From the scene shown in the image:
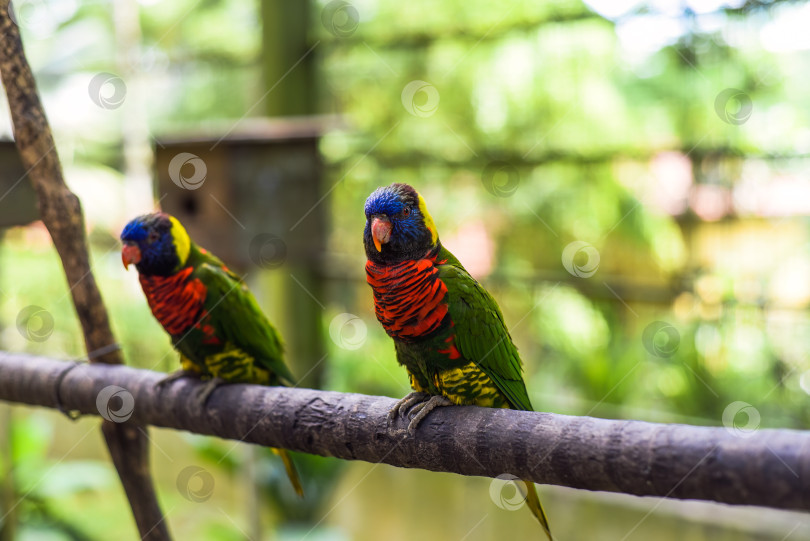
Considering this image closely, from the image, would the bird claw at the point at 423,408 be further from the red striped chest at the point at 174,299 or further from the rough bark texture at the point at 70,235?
the rough bark texture at the point at 70,235

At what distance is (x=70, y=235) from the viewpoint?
186 centimetres

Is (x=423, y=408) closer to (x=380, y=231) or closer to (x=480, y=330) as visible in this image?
(x=480, y=330)

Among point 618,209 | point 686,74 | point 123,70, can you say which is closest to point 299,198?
point 618,209

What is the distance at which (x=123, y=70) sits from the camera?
5.82m

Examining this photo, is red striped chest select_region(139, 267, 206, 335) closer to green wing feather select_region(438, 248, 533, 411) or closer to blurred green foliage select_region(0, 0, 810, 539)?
green wing feather select_region(438, 248, 533, 411)

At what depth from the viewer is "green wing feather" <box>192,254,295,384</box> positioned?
6.03 feet

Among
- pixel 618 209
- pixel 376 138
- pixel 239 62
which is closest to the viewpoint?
pixel 618 209

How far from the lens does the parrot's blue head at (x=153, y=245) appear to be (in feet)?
5.62

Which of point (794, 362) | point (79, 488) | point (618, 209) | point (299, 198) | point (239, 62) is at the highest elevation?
point (239, 62)

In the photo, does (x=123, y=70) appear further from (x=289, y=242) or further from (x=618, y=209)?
(x=618, y=209)

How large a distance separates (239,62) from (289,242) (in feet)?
7.35

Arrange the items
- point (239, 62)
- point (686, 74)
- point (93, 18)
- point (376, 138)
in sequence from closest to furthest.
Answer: point (686, 74) < point (376, 138) < point (239, 62) < point (93, 18)

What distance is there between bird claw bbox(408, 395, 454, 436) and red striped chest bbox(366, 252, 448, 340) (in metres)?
0.14

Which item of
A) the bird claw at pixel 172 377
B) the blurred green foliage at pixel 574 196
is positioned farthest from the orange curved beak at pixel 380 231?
the blurred green foliage at pixel 574 196
